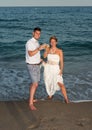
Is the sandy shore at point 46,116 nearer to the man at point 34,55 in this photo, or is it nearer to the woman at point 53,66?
the woman at point 53,66

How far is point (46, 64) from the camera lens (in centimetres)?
746

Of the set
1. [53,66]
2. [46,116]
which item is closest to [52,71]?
[53,66]

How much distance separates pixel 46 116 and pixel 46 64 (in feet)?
4.21

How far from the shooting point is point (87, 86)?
10305 mm

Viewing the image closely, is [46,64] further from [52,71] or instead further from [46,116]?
[46,116]

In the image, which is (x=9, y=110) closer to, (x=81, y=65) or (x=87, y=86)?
(x=87, y=86)

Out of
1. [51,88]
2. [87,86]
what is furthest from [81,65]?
[51,88]

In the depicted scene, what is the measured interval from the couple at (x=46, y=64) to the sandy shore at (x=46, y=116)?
0.31 m

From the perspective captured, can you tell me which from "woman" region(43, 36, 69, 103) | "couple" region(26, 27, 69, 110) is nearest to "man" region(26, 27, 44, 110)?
"couple" region(26, 27, 69, 110)

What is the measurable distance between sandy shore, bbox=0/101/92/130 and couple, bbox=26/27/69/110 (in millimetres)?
313

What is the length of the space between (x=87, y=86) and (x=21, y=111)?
3.72 m

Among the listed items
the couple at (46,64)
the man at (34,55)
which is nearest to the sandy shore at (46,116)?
the couple at (46,64)

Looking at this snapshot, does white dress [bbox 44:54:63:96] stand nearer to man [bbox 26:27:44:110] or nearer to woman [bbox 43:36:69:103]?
woman [bbox 43:36:69:103]

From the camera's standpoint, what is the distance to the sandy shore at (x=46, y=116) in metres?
6.14
